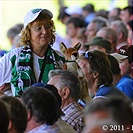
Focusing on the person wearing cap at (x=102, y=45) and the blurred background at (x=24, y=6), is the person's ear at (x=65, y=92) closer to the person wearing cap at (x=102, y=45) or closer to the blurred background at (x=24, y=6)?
the person wearing cap at (x=102, y=45)

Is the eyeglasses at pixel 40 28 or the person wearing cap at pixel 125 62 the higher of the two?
the eyeglasses at pixel 40 28

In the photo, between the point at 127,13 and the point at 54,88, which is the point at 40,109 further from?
the point at 127,13

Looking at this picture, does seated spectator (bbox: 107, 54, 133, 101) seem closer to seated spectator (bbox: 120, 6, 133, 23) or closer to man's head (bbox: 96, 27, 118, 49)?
man's head (bbox: 96, 27, 118, 49)

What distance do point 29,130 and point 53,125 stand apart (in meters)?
0.18

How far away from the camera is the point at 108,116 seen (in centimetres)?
358

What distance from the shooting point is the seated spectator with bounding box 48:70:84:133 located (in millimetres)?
5348

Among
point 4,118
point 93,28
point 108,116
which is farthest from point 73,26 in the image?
point 108,116

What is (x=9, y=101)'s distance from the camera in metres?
4.33

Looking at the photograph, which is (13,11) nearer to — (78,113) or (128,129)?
(78,113)

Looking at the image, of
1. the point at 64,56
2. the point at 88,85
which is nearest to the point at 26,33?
the point at 64,56

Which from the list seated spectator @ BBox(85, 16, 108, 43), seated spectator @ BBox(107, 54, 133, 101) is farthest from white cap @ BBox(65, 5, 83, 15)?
seated spectator @ BBox(107, 54, 133, 101)

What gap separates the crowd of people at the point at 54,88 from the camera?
12.0 ft

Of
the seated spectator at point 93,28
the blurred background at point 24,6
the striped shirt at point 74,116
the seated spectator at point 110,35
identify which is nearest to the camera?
the striped shirt at point 74,116

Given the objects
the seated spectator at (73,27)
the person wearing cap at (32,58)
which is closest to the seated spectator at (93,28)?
the seated spectator at (73,27)
